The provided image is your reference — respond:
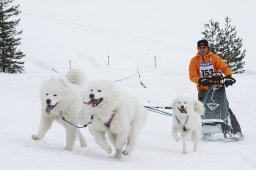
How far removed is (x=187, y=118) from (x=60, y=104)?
2.06 meters

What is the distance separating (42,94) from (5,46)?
23911 mm

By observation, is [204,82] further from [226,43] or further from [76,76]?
[226,43]

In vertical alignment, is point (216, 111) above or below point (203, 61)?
below

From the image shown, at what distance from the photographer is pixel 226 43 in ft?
115

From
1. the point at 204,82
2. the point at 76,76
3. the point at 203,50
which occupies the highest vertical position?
the point at 203,50

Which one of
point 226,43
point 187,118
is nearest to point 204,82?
point 187,118

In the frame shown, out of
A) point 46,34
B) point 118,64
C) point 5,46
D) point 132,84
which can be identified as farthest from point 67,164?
point 46,34

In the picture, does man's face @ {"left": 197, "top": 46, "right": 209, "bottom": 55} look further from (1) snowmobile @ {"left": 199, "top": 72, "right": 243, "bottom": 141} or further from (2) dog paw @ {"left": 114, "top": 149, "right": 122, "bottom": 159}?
(2) dog paw @ {"left": 114, "top": 149, "right": 122, "bottom": 159}

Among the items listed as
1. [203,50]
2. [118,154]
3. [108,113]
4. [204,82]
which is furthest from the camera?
[203,50]

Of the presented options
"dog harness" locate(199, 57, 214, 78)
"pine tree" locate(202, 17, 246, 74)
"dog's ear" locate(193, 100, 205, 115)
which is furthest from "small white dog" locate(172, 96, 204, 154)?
"pine tree" locate(202, 17, 246, 74)

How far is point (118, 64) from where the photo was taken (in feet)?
127

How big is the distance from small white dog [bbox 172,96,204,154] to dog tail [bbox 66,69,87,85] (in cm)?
159

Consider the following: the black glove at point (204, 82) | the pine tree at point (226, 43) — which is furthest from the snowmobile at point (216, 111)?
the pine tree at point (226, 43)

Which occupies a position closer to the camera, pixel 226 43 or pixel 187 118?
pixel 187 118
